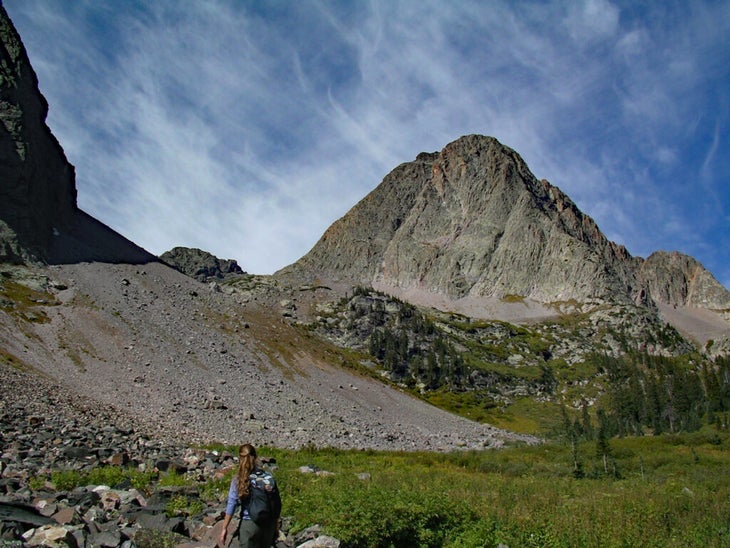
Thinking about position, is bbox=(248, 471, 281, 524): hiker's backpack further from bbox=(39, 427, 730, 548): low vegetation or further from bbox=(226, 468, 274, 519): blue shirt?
bbox=(39, 427, 730, 548): low vegetation

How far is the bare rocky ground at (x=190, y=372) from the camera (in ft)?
127

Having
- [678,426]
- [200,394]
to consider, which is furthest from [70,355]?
[678,426]

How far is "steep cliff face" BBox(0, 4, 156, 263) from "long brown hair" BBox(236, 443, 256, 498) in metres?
68.9

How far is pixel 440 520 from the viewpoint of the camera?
12516mm

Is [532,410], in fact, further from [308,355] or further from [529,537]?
[529,537]

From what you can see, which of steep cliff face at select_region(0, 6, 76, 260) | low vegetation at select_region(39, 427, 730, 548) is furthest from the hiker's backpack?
steep cliff face at select_region(0, 6, 76, 260)

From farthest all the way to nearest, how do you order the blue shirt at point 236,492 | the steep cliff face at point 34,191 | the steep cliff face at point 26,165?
the steep cliff face at point 26,165 < the steep cliff face at point 34,191 < the blue shirt at point 236,492

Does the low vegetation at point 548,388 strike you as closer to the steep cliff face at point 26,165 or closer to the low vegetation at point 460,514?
the steep cliff face at point 26,165

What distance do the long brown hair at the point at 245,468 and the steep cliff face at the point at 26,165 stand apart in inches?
2729

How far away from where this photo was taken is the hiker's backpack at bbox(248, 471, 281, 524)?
8.94m

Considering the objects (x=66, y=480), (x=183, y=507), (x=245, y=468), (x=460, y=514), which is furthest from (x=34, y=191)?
(x=460, y=514)

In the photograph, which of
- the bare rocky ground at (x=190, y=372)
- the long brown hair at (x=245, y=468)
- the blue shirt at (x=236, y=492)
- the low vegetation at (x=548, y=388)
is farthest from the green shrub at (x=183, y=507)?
the low vegetation at (x=548, y=388)

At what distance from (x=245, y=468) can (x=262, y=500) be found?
2.28 feet

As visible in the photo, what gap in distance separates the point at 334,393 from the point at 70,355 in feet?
101
